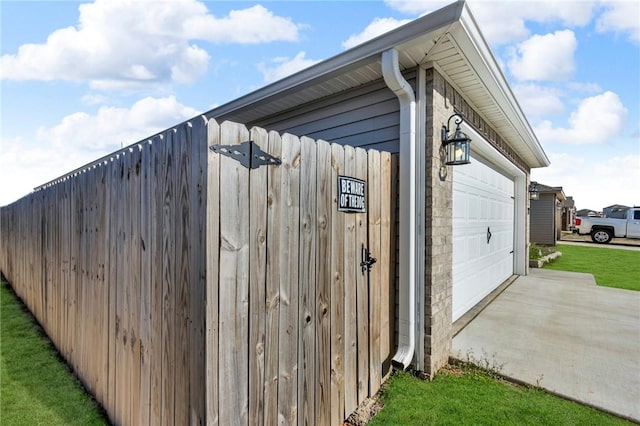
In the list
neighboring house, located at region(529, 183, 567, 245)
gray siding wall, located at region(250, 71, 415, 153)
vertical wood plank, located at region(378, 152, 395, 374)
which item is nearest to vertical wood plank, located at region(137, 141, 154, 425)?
vertical wood plank, located at region(378, 152, 395, 374)

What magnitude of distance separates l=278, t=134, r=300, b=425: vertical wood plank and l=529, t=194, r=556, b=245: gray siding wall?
57.1ft

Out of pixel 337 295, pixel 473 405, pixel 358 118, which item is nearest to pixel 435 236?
pixel 337 295

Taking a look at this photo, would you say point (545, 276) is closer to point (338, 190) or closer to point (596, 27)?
point (596, 27)

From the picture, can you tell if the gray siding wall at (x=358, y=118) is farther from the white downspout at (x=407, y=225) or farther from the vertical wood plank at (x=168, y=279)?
the vertical wood plank at (x=168, y=279)

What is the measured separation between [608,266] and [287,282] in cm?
1194

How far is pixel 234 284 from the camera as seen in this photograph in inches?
61.1

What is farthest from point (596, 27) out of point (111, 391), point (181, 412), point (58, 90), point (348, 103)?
point (58, 90)

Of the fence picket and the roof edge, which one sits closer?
the roof edge

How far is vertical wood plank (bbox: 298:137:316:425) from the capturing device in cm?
195

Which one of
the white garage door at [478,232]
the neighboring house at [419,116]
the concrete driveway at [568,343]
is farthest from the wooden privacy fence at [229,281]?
the white garage door at [478,232]

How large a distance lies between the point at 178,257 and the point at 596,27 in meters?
6.98

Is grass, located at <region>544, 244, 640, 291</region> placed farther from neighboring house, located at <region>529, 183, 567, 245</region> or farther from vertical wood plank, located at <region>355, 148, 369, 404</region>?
vertical wood plank, located at <region>355, 148, 369, 404</region>

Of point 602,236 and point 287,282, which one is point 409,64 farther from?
point 602,236

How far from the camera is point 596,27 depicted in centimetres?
509
